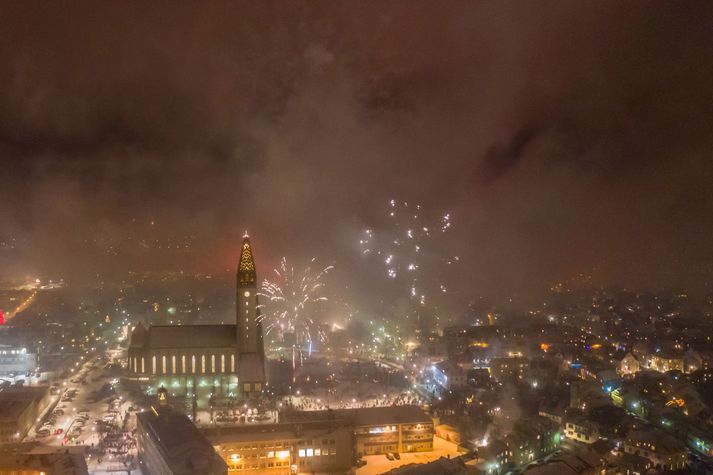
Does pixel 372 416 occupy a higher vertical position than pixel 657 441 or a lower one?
higher

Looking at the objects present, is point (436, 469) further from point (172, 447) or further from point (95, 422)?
point (95, 422)

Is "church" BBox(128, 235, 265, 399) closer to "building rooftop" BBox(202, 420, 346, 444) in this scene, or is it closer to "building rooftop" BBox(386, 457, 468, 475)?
"building rooftop" BBox(202, 420, 346, 444)

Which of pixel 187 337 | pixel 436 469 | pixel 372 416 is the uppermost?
pixel 187 337

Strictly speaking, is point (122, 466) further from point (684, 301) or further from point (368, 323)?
point (684, 301)

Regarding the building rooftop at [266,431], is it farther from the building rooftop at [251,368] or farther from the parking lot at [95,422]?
the building rooftop at [251,368]

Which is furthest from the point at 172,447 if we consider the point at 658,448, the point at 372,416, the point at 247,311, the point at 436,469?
the point at 658,448

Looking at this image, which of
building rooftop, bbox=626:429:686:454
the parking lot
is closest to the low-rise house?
building rooftop, bbox=626:429:686:454

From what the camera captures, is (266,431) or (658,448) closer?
(266,431)

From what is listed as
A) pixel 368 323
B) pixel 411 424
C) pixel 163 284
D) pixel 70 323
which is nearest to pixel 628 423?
pixel 411 424

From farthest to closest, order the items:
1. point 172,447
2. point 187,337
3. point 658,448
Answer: point 187,337, point 658,448, point 172,447

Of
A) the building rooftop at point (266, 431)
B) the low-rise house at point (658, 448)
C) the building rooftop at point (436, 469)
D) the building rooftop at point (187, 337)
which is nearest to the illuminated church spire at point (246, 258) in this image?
the building rooftop at point (187, 337)
